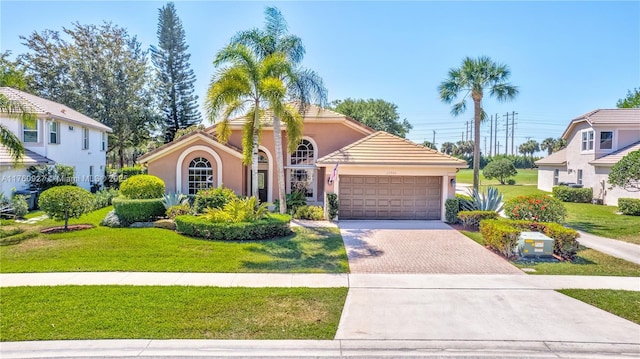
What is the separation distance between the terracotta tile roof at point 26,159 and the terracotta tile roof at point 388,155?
48.1 ft

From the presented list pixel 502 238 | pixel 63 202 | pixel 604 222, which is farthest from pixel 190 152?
pixel 604 222

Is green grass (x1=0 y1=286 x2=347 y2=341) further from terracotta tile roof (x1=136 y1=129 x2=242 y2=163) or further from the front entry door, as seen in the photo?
the front entry door

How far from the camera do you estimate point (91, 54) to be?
35.2 m

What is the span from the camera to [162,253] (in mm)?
11422

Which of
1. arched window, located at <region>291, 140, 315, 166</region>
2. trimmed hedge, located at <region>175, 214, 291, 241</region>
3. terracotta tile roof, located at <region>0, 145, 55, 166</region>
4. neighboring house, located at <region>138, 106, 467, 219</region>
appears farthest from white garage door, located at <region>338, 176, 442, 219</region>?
terracotta tile roof, located at <region>0, 145, 55, 166</region>

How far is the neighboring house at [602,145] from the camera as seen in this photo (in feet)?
79.6

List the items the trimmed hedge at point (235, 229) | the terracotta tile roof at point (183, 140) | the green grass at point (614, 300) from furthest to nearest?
the terracotta tile roof at point (183, 140) → the trimmed hedge at point (235, 229) → the green grass at point (614, 300)

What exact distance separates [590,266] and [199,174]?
17.2 m

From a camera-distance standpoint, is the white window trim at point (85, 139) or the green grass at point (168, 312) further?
the white window trim at point (85, 139)

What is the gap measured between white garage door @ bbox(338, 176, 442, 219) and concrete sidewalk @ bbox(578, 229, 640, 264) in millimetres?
6077

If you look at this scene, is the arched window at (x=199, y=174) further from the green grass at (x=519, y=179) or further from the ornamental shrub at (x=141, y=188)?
the green grass at (x=519, y=179)

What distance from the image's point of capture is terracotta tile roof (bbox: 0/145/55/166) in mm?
17987

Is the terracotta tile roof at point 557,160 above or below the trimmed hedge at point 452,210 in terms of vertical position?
above

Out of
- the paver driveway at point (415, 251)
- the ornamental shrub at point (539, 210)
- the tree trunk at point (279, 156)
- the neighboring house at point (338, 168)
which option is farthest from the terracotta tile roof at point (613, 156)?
the tree trunk at point (279, 156)
